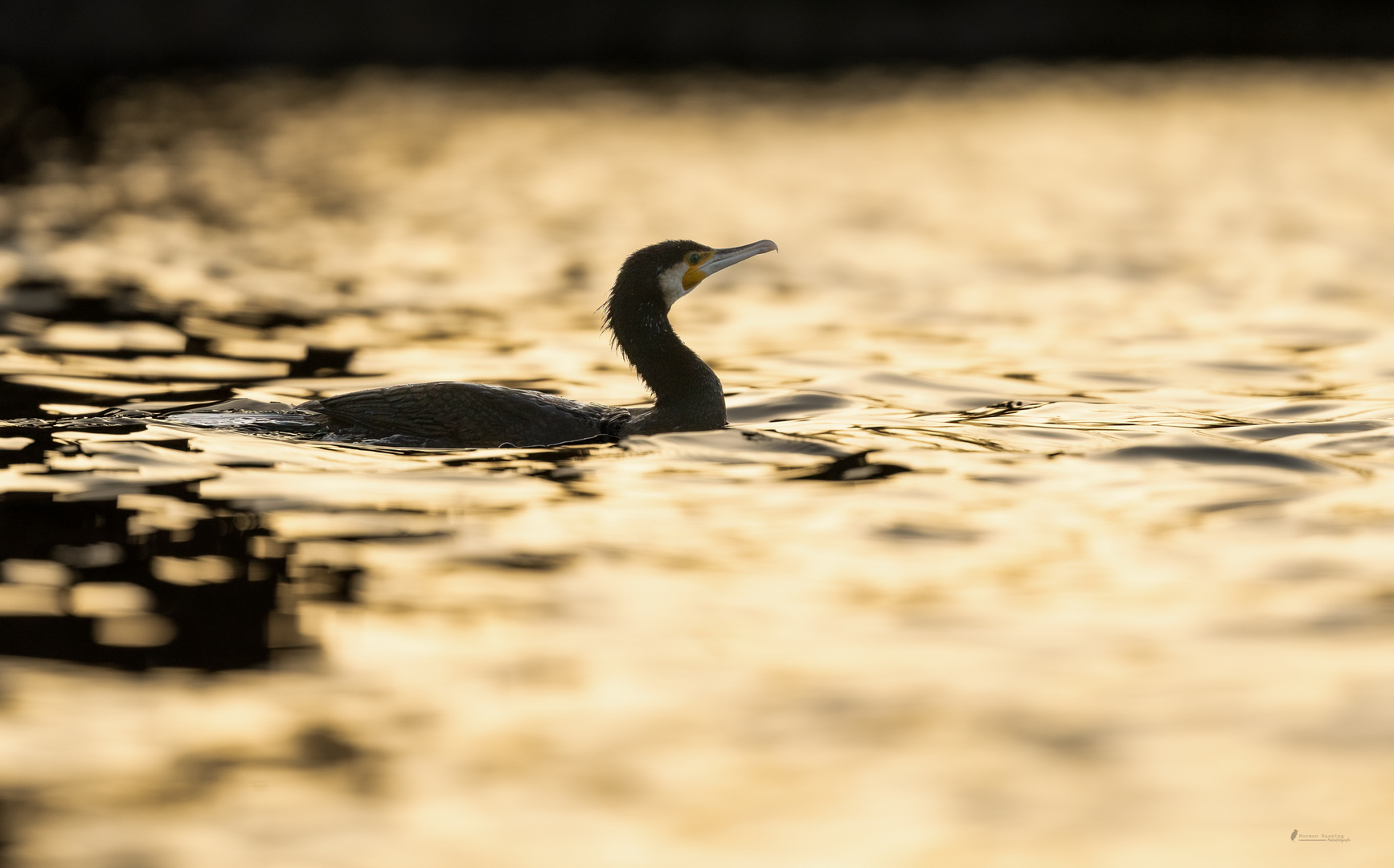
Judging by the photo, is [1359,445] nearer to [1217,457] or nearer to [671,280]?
[1217,457]

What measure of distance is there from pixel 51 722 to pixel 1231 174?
858 inches

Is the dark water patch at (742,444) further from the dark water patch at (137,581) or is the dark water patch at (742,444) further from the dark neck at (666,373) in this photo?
the dark water patch at (137,581)

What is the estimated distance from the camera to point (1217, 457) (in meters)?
6.91

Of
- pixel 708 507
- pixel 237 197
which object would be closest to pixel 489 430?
pixel 708 507

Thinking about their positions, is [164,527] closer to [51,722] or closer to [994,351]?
[51,722]

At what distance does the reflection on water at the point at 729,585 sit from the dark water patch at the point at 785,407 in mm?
48

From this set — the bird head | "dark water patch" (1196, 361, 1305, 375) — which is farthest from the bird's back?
"dark water patch" (1196, 361, 1305, 375)

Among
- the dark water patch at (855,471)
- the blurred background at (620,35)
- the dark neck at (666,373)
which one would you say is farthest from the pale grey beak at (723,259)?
the blurred background at (620,35)

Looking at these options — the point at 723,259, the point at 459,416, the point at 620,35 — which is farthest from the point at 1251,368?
the point at 620,35

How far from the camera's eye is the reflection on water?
366cm

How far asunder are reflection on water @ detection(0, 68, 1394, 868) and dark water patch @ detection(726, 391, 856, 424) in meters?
0.05

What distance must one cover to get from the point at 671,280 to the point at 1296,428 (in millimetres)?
3185

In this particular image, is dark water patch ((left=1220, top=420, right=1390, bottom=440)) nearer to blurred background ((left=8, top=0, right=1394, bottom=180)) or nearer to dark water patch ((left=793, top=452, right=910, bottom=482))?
dark water patch ((left=793, top=452, right=910, bottom=482))

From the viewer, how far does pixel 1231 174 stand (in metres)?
23.1
